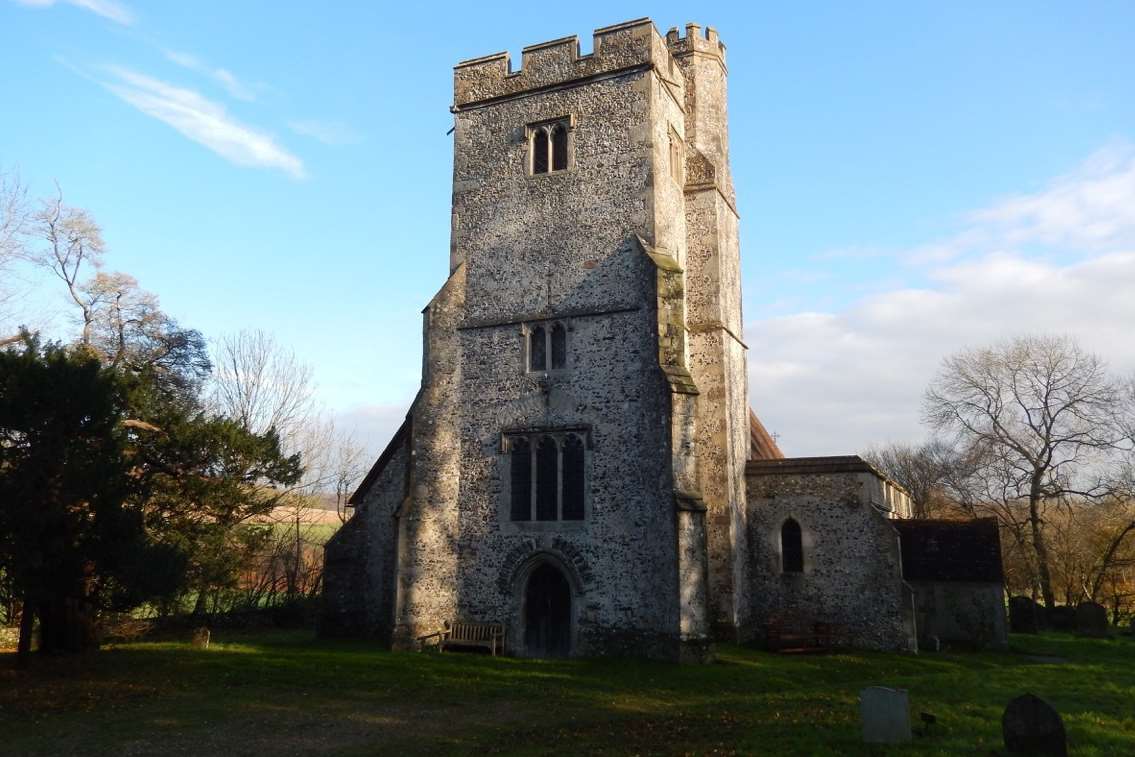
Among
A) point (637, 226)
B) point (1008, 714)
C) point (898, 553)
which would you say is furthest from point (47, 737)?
point (898, 553)

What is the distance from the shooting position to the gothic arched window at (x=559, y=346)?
20812 millimetres

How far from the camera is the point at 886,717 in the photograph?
1020 centimetres

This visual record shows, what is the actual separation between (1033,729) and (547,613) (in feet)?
39.5

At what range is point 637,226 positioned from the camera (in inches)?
823

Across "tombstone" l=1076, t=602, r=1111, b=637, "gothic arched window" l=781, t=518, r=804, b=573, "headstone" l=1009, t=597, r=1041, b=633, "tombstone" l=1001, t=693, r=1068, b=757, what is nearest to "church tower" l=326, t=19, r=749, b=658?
"gothic arched window" l=781, t=518, r=804, b=573

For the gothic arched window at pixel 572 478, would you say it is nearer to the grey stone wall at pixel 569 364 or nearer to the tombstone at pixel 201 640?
the grey stone wall at pixel 569 364

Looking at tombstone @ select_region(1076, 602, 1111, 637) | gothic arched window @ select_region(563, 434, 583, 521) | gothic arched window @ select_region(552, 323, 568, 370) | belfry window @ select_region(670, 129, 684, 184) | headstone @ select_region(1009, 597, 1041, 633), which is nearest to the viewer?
gothic arched window @ select_region(563, 434, 583, 521)

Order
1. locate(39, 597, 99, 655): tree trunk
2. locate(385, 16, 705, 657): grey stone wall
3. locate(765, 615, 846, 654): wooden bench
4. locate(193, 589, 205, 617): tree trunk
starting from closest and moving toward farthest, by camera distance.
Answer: locate(385, 16, 705, 657): grey stone wall
locate(39, 597, 99, 655): tree trunk
locate(765, 615, 846, 654): wooden bench
locate(193, 589, 205, 617): tree trunk

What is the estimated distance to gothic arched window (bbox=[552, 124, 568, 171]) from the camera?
2227 centimetres

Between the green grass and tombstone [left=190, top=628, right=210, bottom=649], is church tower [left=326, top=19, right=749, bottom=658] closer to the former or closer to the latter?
the green grass

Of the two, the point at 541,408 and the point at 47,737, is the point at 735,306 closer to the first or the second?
the point at 541,408

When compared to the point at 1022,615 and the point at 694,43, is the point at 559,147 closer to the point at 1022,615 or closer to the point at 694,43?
the point at 694,43

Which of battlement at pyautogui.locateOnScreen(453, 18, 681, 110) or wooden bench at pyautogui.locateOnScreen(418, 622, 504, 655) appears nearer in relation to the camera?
wooden bench at pyautogui.locateOnScreen(418, 622, 504, 655)

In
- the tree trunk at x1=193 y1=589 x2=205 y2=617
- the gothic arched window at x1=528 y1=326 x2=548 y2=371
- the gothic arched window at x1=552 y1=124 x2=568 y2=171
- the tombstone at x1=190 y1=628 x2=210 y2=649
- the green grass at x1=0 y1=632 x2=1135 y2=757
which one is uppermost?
the gothic arched window at x1=552 y1=124 x2=568 y2=171
